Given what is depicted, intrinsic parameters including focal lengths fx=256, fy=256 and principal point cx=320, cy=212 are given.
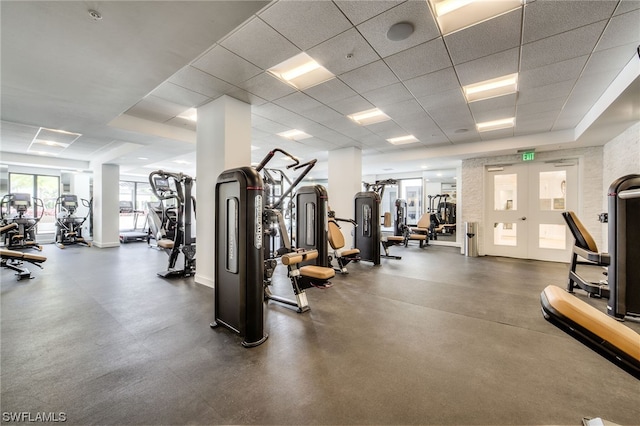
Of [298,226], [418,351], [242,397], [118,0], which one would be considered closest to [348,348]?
[418,351]

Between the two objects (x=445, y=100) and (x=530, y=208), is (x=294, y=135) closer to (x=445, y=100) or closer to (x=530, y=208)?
(x=445, y=100)

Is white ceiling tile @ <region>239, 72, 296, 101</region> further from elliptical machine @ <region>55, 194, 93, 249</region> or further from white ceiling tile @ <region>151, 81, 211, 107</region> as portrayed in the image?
elliptical machine @ <region>55, 194, 93, 249</region>

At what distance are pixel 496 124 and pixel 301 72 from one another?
14.7 feet

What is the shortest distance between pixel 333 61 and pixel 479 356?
3.42 m

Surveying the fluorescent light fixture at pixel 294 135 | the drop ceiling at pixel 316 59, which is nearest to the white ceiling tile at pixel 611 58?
the drop ceiling at pixel 316 59

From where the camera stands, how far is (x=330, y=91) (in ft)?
12.9

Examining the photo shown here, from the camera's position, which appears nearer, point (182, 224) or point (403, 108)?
point (403, 108)

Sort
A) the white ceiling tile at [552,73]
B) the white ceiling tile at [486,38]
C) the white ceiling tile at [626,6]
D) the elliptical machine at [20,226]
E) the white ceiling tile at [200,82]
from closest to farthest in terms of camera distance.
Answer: the white ceiling tile at [626,6] → the white ceiling tile at [486,38] → the white ceiling tile at [552,73] → the white ceiling tile at [200,82] → the elliptical machine at [20,226]

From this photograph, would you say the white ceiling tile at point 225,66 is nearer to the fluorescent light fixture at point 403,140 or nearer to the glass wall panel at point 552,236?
the fluorescent light fixture at point 403,140

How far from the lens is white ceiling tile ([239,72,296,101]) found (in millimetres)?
3496

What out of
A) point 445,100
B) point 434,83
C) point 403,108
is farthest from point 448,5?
point 403,108

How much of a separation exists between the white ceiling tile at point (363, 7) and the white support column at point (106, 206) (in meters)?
9.55

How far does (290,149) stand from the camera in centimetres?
740

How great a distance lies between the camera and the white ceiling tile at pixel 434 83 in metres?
3.40
